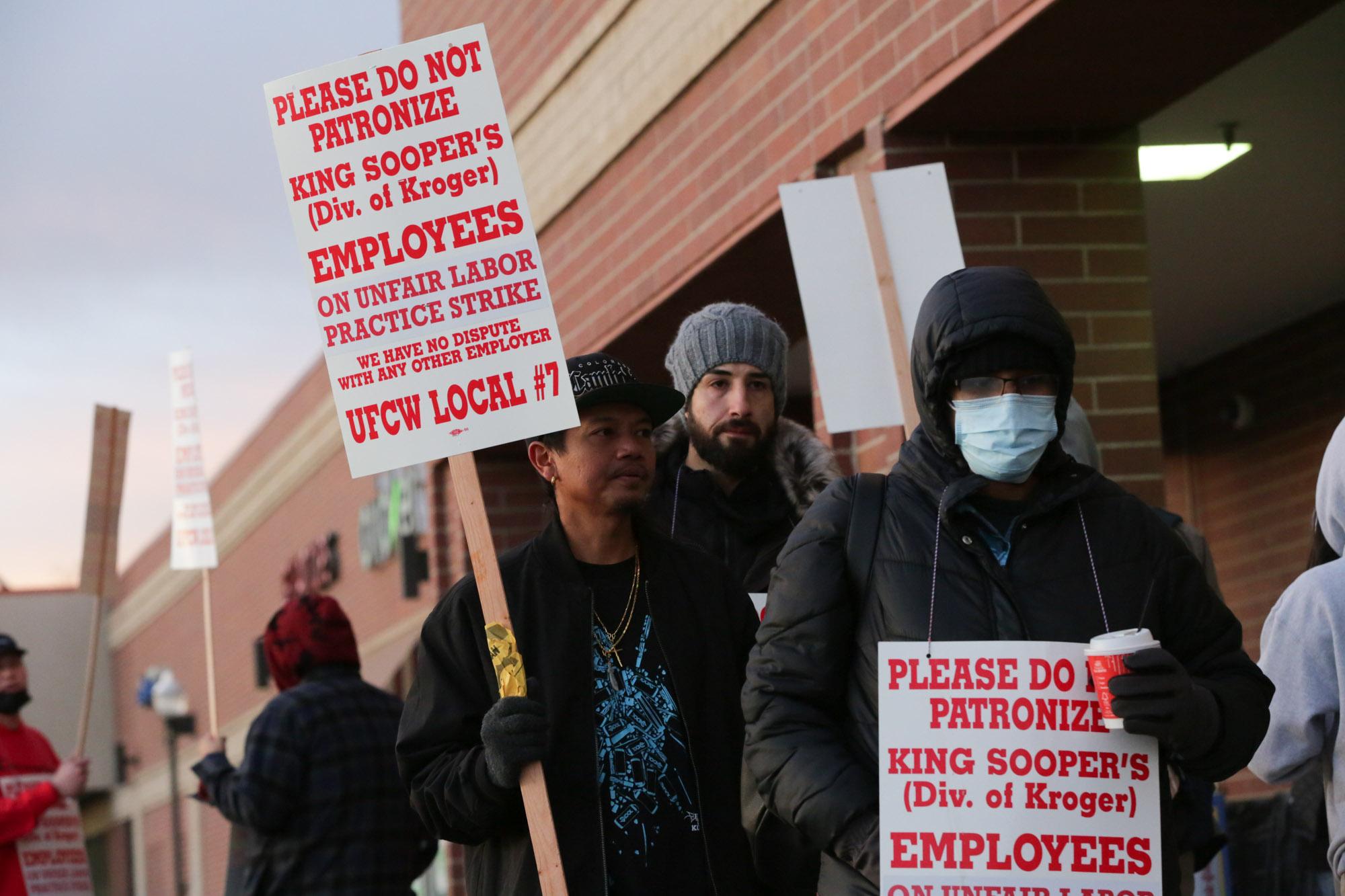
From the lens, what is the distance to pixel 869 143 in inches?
259

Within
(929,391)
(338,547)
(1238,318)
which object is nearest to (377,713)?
(929,391)

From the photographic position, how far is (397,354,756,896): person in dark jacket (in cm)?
375

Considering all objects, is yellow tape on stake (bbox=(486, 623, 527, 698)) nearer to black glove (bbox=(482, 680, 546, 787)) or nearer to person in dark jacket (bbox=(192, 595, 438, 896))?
black glove (bbox=(482, 680, 546, 787))

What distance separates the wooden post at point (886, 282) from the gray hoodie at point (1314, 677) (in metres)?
1.21

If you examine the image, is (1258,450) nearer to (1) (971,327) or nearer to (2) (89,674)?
(2) (89,674)

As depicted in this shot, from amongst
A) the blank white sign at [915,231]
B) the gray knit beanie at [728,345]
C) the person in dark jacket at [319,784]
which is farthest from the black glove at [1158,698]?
the person in dark jacket at [319,784]

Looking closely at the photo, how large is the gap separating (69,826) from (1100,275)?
17.0 ft

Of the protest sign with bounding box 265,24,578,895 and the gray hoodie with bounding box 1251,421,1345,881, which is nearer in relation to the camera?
the gray hoodie with bounding box 1251,421,1345,881

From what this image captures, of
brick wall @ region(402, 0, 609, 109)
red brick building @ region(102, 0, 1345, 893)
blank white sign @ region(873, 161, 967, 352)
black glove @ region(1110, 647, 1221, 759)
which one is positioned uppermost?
brick wall @ region(402, 0, 609, 109)

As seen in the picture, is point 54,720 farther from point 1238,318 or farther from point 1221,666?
point 1221,666

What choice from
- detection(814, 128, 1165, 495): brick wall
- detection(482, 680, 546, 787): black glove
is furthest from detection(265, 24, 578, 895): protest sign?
detection(814, 128, 1165, 495): brick wall

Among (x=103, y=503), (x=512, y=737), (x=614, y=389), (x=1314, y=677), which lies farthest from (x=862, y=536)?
(x=103, y=503)

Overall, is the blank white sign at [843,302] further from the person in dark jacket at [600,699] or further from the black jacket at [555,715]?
the black jacket at [555,715]

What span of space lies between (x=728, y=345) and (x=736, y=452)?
319 mm
